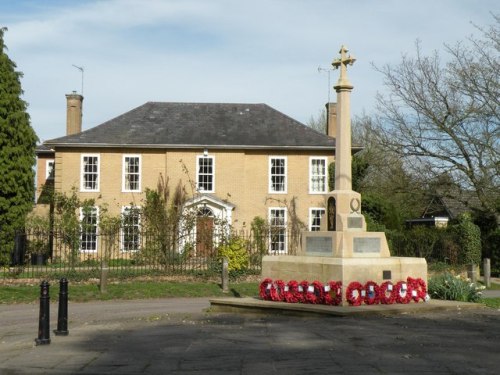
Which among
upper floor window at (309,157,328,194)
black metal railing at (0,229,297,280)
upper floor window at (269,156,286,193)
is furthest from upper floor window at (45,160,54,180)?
upper floor window at (309,157,328,194)

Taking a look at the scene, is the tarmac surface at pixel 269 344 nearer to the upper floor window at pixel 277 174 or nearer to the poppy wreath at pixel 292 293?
the poppy wreath at pixel 292 293

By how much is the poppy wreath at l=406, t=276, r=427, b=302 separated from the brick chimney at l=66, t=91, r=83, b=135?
2746 centimetres

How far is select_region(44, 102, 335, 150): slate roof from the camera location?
1375 inches

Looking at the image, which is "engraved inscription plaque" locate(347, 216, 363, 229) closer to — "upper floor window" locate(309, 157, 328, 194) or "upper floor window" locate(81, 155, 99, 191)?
"upper floor window" locate(309, 157, 328, 194)

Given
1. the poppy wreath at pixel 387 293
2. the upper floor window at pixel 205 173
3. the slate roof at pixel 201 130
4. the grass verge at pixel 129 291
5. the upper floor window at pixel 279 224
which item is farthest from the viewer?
the upper floor window at pixel 205 173

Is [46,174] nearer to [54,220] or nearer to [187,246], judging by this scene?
[54,220]

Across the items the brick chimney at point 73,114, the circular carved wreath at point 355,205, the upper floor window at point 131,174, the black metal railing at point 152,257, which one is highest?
the brick chimney at point 73,114

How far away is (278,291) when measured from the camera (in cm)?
1438

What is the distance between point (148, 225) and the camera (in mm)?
26453

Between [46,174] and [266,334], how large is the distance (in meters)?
36.8

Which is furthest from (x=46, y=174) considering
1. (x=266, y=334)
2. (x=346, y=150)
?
(x=266, y=334)

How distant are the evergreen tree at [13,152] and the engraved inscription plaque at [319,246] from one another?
16.9 m

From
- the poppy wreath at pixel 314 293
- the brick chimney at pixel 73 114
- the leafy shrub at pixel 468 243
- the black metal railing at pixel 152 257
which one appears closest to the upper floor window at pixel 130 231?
the black metal railing at pixel 152 257

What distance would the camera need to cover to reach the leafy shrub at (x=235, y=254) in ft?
79.2
